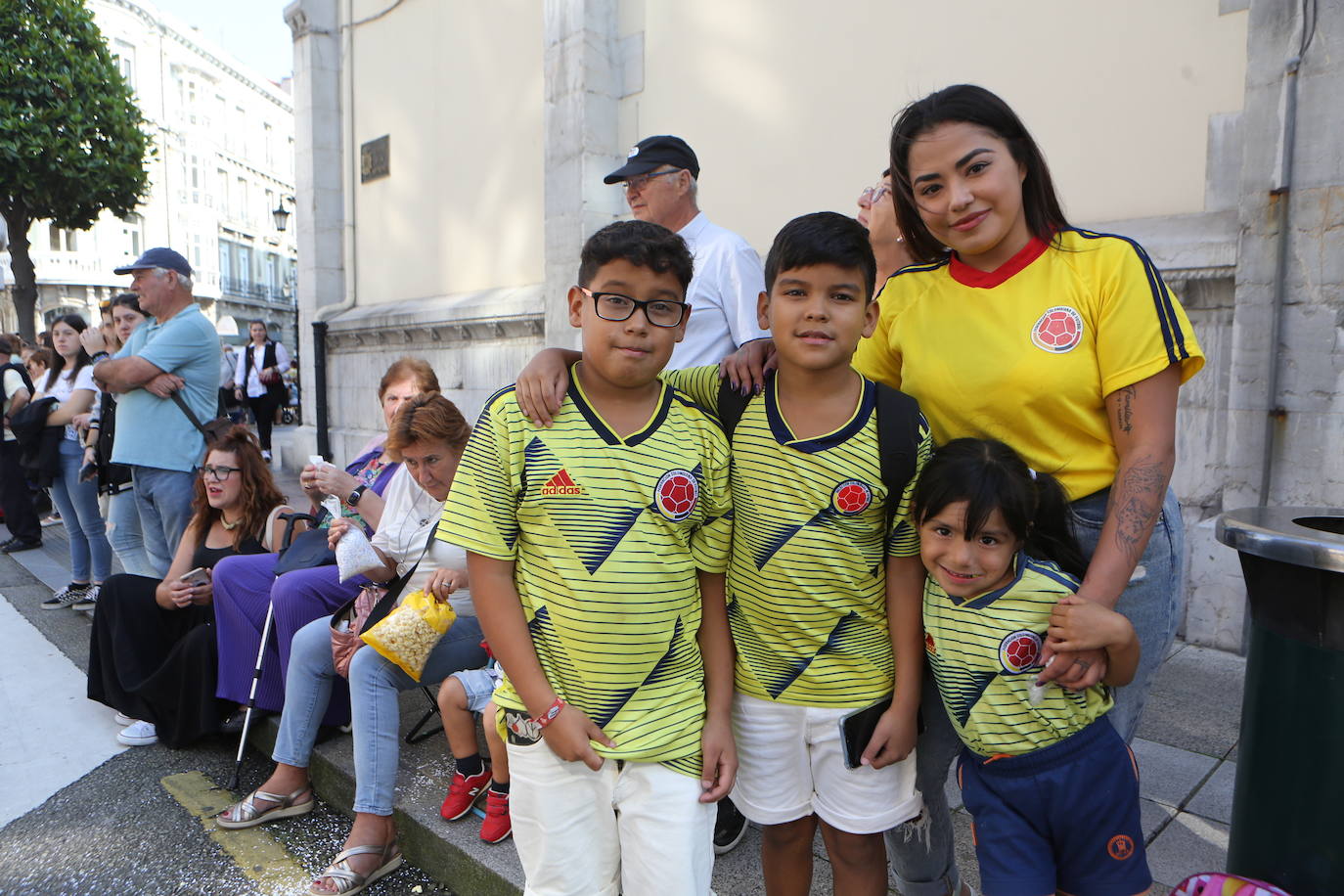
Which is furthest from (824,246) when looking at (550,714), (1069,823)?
(1069,823)

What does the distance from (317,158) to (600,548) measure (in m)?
10.7

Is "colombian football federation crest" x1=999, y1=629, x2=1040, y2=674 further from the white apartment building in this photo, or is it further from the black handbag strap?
the white apartment building

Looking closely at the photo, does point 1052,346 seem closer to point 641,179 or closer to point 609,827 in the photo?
point 609,827

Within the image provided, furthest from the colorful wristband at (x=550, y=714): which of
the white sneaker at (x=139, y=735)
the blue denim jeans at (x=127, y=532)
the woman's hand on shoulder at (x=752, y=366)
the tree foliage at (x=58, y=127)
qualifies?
the tree foliage at (x=58, y=127)

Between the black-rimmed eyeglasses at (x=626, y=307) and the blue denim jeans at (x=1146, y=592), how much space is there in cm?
91

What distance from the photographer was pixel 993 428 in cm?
176

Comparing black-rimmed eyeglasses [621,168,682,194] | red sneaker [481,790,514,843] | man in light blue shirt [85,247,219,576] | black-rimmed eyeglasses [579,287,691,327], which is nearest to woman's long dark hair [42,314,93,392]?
man in light blue shirt [85,247,219,576]

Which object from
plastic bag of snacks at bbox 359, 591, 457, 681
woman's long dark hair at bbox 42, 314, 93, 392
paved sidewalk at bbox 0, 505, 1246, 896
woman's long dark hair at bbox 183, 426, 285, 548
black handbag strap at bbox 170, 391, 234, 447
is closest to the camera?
paved sidewalk at bbox 0, 505, 1246, 896

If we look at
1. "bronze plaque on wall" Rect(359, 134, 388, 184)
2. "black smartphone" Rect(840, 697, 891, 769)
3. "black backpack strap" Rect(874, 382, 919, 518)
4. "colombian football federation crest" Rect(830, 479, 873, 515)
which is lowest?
"black smartphone" Rect(840, 697, 891, 769)

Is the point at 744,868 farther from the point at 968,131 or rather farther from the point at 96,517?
the point at 96,517

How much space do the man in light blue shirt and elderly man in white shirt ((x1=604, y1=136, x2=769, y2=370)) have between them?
9.70 feet

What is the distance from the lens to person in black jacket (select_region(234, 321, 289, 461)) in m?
12.6

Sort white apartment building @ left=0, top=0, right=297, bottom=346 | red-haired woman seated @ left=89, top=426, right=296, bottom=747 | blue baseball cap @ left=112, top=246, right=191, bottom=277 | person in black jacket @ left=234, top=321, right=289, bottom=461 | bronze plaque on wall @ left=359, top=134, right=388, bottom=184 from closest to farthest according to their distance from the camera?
red-haired woman seated @ left=89, top=426, right=296, bottom=747, blue baseball cap @ left=112, top=246, right=191, bottom=277, bronze plaque on wall @ left=359, top=134, right=388, bottom=184, person in black jacket @ left=234, top=321, right=289, bottom=461, white apartment building @ left=0, top=0, right=297, bottom=346

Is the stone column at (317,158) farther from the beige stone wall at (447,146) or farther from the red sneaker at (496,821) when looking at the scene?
the red sneaker at (496,821)
